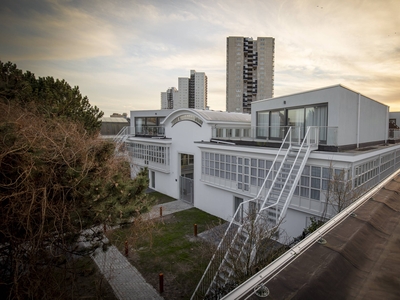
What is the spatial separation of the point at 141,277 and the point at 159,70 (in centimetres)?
1762

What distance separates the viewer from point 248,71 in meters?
62.2

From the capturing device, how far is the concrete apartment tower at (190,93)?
83.3m

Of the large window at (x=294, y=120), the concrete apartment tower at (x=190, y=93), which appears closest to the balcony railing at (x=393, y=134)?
the large window at (x=294, y=120)

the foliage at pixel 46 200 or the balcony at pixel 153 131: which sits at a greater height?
the balcony at pixel 153 131

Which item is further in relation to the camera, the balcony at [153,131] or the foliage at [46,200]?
the balcony at [153,131]

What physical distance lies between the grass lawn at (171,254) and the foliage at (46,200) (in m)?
1.48

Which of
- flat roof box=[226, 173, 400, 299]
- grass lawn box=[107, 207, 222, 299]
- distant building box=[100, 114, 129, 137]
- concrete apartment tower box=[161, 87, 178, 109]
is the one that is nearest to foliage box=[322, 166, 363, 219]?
flat roof box=[226, 173, 400, 299]

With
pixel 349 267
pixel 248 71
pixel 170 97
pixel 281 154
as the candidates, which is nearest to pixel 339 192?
pixel 281 154

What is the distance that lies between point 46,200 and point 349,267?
16.8 ft

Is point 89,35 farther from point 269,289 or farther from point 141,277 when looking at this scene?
point 269,289

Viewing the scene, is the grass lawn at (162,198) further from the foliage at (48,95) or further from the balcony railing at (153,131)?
the foliage at (48,95)

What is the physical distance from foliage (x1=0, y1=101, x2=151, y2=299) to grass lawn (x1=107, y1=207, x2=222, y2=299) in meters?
1.48

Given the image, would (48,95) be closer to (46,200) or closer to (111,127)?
(46,200)

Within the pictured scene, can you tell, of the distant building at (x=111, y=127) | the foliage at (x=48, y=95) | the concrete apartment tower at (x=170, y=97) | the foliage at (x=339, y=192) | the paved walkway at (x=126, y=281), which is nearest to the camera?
the paved walkway at (x=126, y=281)
